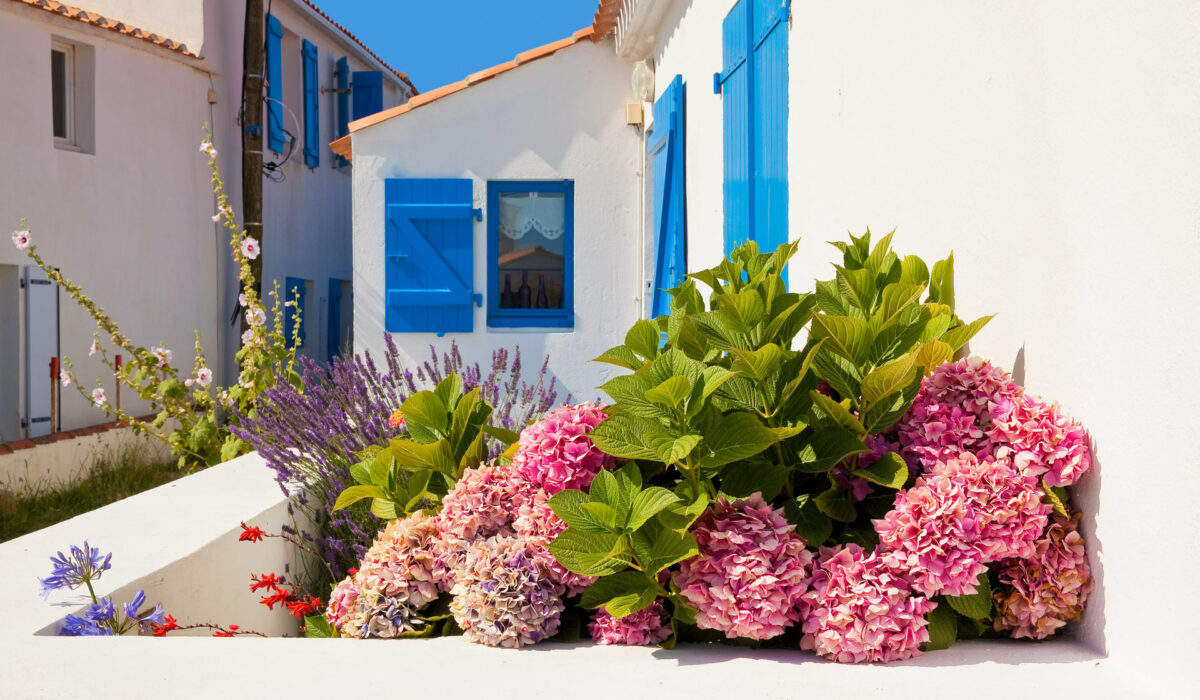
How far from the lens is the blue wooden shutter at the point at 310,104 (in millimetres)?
13133

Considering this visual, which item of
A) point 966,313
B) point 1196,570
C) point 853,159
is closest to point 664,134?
point 853,159

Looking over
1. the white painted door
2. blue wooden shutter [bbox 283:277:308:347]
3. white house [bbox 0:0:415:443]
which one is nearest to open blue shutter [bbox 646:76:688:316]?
the white painted door

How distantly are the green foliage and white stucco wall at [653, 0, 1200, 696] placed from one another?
115 centimetres

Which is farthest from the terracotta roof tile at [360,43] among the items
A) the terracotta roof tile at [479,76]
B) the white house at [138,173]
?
the terracotta roof tile at [479,76]

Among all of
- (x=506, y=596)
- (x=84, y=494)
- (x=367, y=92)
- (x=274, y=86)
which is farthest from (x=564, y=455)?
(x=367, y=92)

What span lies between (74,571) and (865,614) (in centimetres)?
174

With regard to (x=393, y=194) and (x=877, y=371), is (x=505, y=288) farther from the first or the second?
(x=877, y=371)

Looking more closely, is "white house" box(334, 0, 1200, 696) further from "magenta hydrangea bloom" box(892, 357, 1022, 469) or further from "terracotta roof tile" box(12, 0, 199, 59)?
"terracotta roof tile" box(12, 0, 199, 59)

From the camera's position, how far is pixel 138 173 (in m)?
10.2

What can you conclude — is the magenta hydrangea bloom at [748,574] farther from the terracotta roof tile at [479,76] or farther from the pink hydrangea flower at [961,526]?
the terracotta roof tile at [479,76]

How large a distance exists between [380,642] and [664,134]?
4.90 meters

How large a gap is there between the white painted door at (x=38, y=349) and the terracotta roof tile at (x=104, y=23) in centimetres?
223

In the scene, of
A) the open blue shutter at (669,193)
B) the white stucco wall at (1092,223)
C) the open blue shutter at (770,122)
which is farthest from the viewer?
the open blue shutter at (669,193)

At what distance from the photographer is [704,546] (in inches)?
73.3
